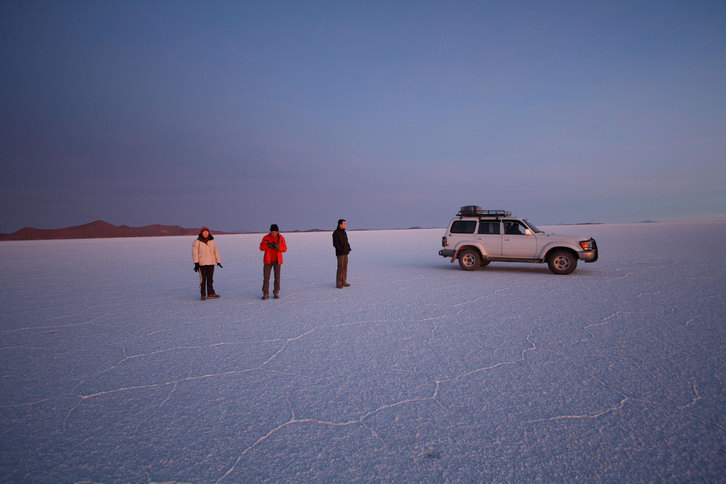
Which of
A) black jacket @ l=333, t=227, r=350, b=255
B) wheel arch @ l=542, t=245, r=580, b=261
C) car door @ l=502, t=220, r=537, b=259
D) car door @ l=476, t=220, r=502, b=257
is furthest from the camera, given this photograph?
car door @ l=476, t=220, r=502, b=257

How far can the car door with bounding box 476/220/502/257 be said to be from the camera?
1183 cm

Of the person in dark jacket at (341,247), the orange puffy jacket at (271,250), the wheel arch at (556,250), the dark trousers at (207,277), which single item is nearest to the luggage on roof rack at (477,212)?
the wheel arch at (556,250)

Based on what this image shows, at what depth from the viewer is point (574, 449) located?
274cm

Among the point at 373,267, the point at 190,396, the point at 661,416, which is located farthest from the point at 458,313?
the point at 373,267

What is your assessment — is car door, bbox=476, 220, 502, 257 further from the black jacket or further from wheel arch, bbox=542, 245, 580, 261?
the black jacket

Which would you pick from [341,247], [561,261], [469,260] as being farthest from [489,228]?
[341,247]

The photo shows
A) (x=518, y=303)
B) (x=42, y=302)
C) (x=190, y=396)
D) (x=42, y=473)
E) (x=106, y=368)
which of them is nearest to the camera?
(x=42, y=473)

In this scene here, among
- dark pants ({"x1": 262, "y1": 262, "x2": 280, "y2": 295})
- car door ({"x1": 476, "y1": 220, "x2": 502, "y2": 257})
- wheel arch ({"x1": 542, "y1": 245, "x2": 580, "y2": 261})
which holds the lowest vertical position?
dark pants ({"x1": 262, "y1": 262, "x2": 280, "y2": 295})

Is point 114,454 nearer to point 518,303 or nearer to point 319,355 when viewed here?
point 319,355

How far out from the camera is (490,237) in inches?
469

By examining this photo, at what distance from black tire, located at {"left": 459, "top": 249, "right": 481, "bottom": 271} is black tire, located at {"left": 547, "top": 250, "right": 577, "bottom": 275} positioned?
2260mm

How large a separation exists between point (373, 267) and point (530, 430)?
38.1 ft

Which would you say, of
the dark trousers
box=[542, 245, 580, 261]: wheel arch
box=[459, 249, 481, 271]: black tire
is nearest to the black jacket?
the dark trousers

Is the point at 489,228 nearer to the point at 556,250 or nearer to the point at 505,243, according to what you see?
the point at 505,243
